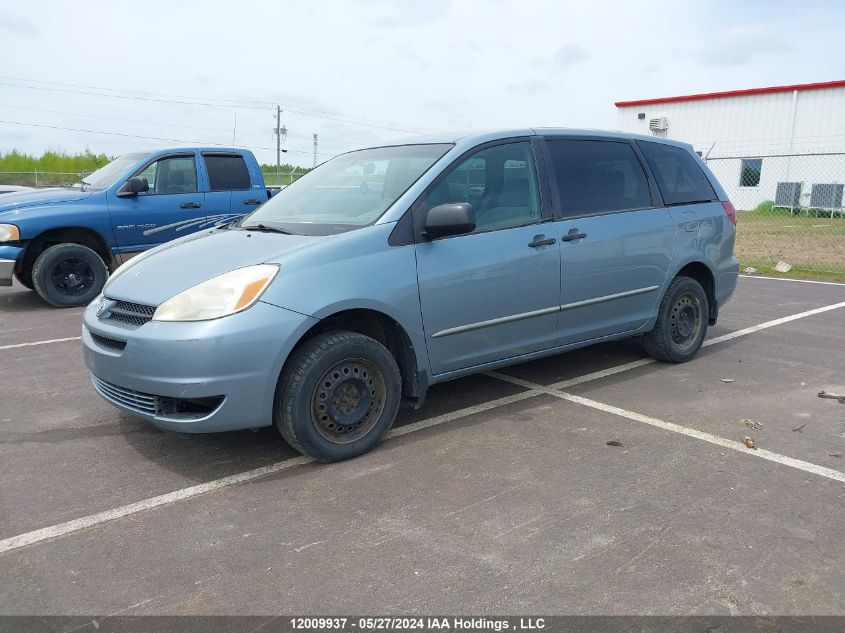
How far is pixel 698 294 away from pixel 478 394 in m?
2.23

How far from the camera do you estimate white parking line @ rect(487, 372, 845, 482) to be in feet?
12.4

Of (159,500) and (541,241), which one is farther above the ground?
(541,241)

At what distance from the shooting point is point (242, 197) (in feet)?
31.3

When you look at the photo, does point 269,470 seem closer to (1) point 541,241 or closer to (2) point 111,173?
(1) point 541,241

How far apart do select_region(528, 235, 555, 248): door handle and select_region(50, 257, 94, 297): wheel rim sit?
625 centimetres

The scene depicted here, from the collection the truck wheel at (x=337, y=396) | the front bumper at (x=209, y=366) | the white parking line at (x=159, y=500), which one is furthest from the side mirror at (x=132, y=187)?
the truck wheel at (x=337, y=396)

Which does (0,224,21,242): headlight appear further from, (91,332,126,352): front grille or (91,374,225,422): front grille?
(91,374,225,422): front grille

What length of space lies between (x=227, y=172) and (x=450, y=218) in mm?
6412

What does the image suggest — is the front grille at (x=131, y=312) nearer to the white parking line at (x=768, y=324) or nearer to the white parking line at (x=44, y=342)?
the white parking line at (x=44, y=342)

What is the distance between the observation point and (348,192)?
15.1 feet

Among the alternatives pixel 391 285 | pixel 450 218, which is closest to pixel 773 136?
pixel 450 218

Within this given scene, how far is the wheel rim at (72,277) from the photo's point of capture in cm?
847

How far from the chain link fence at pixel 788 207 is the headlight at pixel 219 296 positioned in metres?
11.2

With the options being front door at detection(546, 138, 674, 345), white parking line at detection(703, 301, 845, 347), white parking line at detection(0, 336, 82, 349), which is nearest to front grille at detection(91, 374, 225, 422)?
front door at detection(546, 138, 674, 345)
